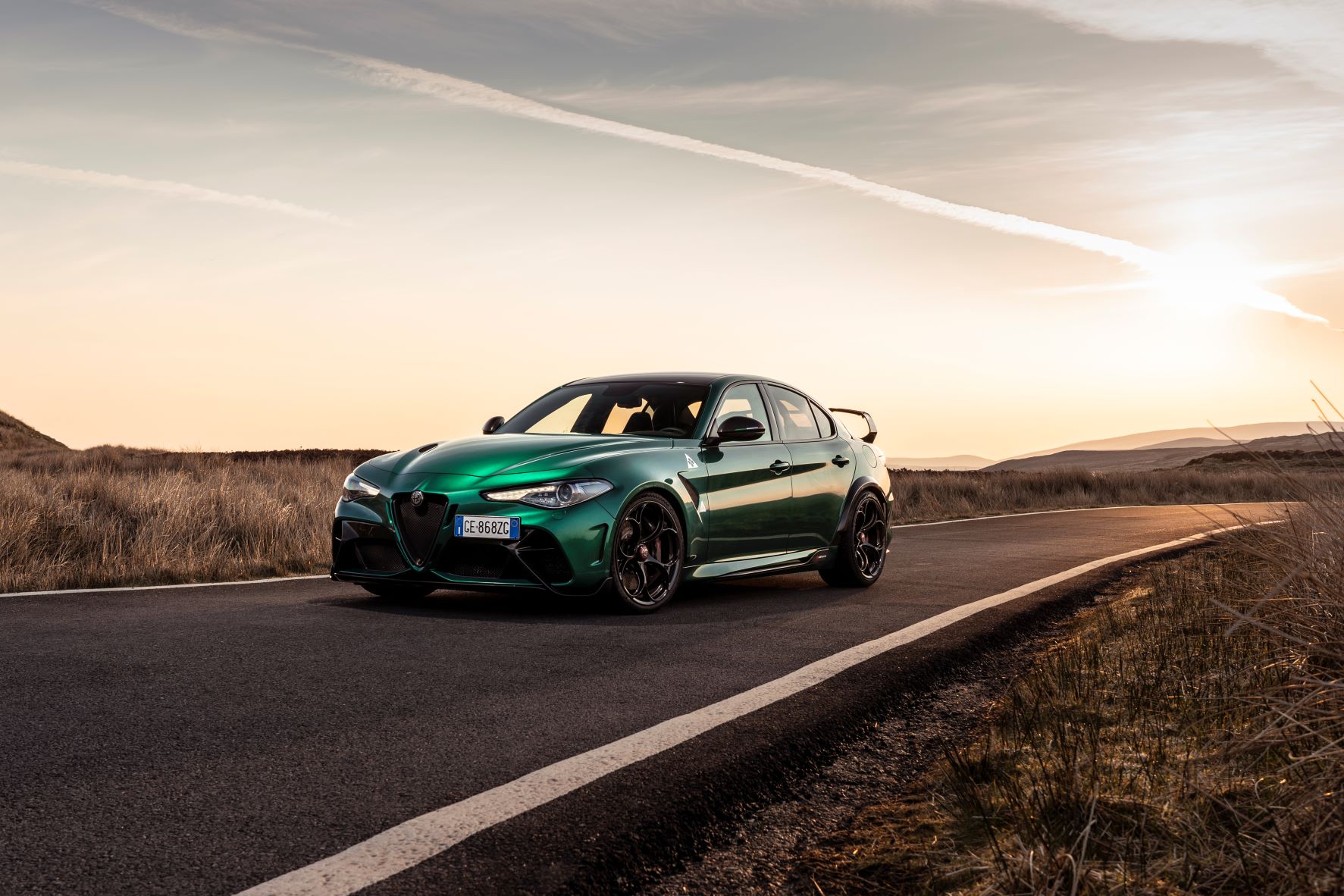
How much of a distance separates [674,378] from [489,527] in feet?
8.16

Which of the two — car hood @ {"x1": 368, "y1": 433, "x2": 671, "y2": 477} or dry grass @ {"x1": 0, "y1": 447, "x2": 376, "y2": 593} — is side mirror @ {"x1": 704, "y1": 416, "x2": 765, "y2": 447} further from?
dry grass @ {"x1": 0, "y1": 447, "x2": 376, "y2": 593}

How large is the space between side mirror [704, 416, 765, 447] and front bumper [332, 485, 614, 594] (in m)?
1.30

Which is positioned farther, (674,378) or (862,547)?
(862,547)

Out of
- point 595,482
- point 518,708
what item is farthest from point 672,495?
point 518,708

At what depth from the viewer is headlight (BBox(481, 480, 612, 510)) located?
7.44 metres

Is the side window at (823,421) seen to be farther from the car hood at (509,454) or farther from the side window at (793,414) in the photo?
the car hood at (509,454)

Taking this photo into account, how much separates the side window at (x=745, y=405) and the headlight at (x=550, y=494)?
1624 millimetres

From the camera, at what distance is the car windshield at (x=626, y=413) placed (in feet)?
29.6

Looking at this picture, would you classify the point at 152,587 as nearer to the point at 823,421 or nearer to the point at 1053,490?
the point at 823,421

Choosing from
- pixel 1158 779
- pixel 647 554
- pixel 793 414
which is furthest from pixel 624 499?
pixel 1158 779

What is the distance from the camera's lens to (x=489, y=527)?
7.37 metres

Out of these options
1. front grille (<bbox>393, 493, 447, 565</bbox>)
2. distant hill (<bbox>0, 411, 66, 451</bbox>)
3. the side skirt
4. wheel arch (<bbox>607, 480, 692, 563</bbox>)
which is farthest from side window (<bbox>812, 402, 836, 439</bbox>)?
distant hill (<bbox>0, 411, 66, 451</bbox>)

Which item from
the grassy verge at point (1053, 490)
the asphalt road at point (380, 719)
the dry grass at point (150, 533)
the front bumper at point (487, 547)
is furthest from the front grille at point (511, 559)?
the grassy verge at point (1053, 490)

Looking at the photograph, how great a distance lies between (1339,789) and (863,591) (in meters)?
6.49
